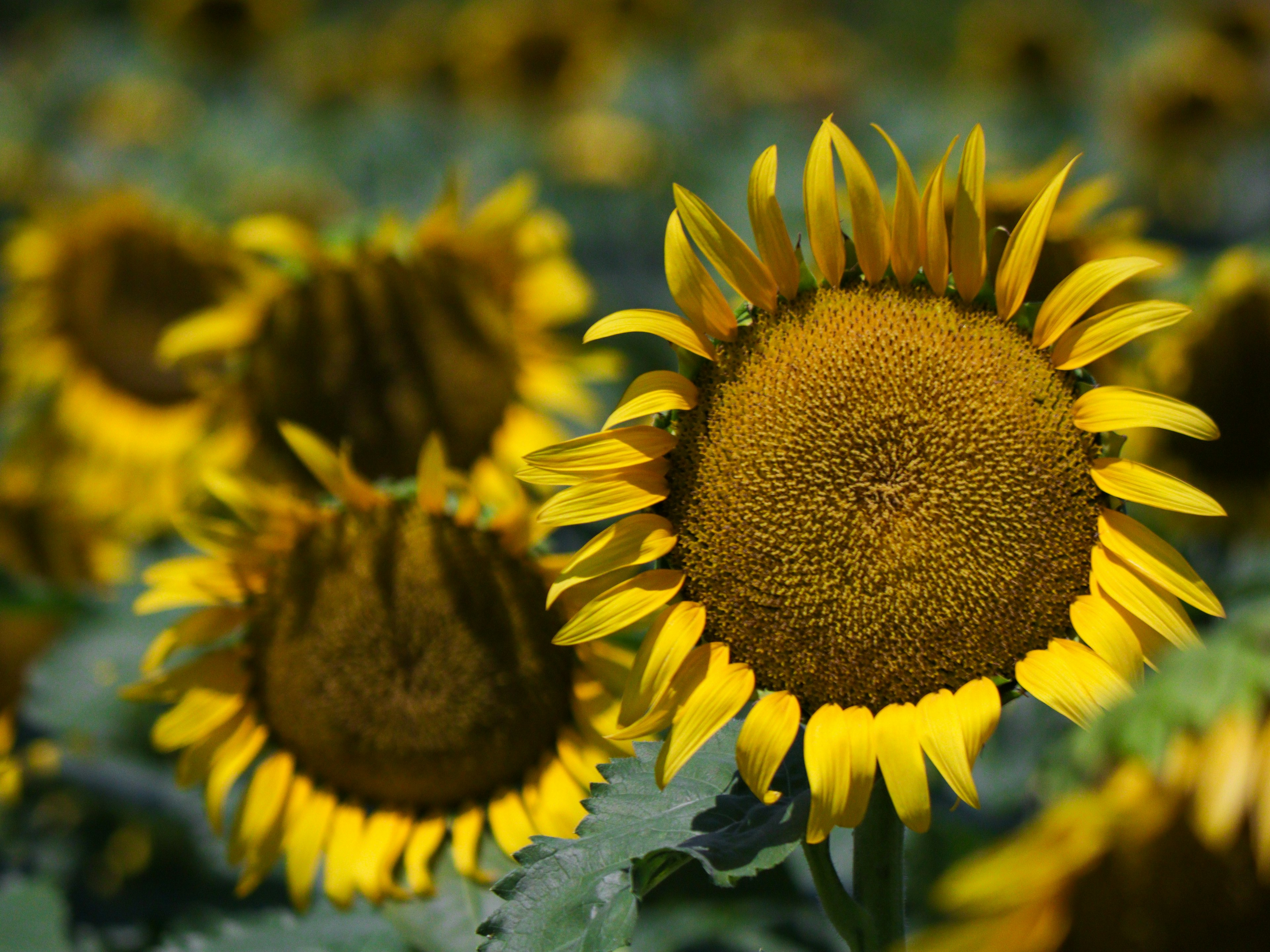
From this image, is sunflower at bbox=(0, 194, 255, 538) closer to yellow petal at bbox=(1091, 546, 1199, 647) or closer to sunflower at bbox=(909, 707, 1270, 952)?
yellow petal at bbox=(1091, 546, 1199, 647)

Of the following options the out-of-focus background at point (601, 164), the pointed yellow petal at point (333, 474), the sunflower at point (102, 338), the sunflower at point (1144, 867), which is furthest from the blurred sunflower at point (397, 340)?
the sunflower at point (1144, 867)

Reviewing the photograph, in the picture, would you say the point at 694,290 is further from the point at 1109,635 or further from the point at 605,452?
the point at 1109,635

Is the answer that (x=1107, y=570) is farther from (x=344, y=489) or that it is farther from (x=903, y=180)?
(x=344, y=489)

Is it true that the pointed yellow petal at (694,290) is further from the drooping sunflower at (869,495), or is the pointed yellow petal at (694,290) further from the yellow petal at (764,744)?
the yellow petal at (764,744)

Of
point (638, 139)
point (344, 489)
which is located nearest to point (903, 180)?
point (344, 489)

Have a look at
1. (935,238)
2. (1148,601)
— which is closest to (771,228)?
(935,238)

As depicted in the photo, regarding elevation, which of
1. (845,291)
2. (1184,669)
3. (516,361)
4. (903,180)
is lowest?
(516,361)

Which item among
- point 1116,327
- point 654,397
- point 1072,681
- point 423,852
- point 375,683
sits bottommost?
point 423,852
